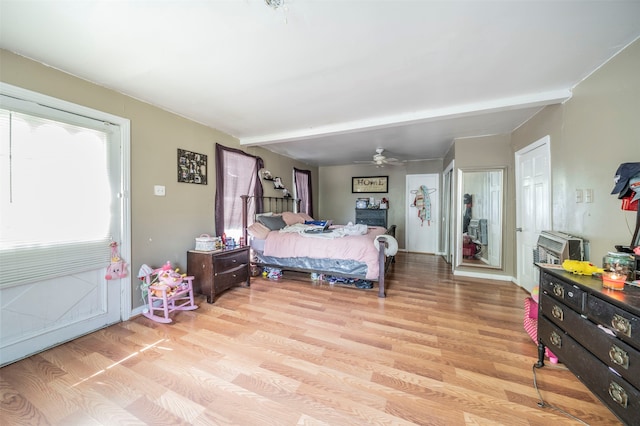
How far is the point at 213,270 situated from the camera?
279 cm

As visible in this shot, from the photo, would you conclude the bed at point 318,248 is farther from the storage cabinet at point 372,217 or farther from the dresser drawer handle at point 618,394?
the storage cabinet at point 372,217

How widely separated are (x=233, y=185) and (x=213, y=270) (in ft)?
5.01

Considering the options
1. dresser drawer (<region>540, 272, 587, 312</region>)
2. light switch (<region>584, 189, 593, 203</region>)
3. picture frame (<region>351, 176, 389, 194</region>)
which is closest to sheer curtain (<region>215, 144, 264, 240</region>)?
picture frame (<region>351, 176, 389, 194</region>)

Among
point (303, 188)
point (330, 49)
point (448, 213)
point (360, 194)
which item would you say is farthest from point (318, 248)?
point (360, 194)

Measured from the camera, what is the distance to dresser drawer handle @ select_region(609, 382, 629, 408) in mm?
1043

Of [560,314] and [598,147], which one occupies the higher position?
[598,147]

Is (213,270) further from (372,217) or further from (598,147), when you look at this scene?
(372,217)

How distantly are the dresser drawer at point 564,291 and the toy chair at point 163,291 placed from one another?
3249 mm

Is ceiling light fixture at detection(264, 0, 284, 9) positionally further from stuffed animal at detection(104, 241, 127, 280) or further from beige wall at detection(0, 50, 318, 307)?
stuffed animal at detection(104, 241, 127, 280)

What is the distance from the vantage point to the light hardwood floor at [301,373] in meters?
1.30

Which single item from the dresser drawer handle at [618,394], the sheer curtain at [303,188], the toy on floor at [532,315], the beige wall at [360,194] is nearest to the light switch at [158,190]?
the sheer curtain at [303,188]

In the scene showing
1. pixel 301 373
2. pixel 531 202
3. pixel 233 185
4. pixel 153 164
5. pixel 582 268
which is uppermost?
pixel 153 164

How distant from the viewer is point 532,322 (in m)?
2.01

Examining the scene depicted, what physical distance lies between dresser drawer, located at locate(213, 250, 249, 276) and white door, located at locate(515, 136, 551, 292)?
3.84 metres
